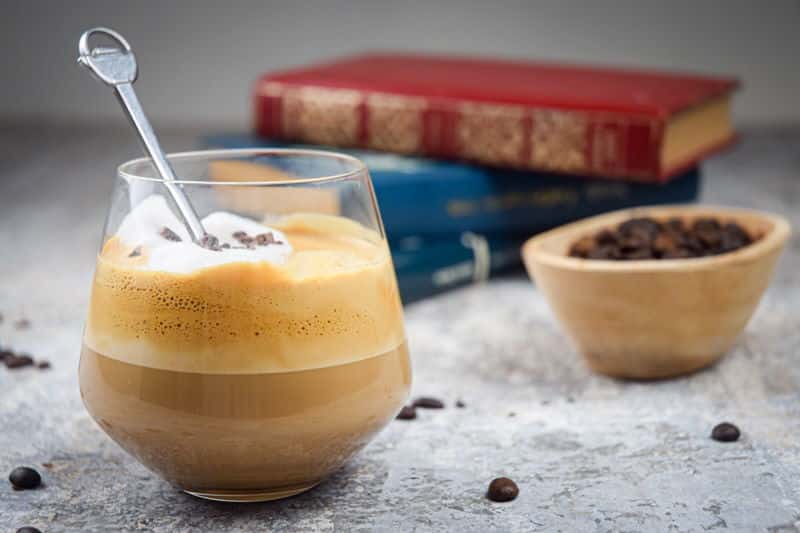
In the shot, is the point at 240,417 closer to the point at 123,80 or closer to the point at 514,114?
the point at 123,80

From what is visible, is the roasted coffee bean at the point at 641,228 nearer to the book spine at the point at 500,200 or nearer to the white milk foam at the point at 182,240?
the book spine at the point at 500,200

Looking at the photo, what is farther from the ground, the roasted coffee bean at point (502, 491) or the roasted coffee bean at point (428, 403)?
the roasted coffee bean at point (502, 491)

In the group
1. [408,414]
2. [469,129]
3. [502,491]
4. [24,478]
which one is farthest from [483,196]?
[24,478]

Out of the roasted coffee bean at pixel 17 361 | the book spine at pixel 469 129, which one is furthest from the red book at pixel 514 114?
the roasted coffee bean at pixel 17 361

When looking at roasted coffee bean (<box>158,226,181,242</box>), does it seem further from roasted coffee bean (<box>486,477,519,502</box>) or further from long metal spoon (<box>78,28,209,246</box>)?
roasted coffee bean (<box>486,477,519,502</box>)

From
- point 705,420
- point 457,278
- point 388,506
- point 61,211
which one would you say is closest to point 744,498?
point 705,420

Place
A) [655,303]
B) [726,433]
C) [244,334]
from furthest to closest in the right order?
[655,303]
[726,433]
[244,334]
